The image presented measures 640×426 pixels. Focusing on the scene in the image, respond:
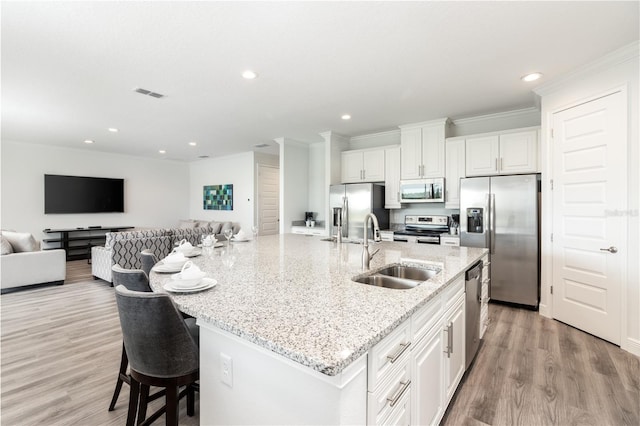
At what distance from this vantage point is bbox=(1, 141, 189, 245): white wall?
6402mm

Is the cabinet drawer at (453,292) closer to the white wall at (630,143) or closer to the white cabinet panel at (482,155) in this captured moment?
the white wall at (630,143)

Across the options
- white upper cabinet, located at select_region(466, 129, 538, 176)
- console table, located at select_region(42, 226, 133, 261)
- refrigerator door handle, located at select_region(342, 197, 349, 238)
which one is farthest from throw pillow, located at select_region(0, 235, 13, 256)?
white upper cabinet, located at select_region(466, 129, 538, 176)

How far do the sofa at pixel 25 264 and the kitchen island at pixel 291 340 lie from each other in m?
4.23

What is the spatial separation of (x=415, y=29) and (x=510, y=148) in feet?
8.53

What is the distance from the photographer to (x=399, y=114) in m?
4.42

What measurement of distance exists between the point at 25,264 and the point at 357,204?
5.12m

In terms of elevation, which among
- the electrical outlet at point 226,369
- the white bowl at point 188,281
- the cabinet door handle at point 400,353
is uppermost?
the white bowl at point 188,281

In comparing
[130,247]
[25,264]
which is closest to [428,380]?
[130,247]

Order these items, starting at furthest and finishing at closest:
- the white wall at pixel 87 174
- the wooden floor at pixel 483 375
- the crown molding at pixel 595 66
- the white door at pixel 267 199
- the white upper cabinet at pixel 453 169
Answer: the white door at pixel 267 199 → the white wall at pixel 87 174 → the white upper cabinet at pixel 453 169 → the crown molding at pixel 595 66 → the wooden floor at pixel 483 375

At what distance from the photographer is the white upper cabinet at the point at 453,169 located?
4.54 meters

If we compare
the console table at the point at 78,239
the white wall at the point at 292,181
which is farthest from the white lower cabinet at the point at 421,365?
the console table at the point at 78,239

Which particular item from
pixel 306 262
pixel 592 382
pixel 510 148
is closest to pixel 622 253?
pixel 592 382

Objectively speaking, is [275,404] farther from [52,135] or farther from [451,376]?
[52,135]

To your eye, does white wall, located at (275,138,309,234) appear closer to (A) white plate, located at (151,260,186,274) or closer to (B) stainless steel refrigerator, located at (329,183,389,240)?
(B) stainless steel refrigerator, located at (329,183,389,240)
